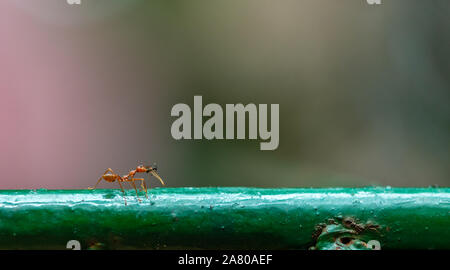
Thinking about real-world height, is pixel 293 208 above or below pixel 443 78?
below

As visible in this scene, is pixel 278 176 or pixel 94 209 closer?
pixel 94 209

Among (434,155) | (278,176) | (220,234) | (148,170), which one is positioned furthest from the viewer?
(434,155)

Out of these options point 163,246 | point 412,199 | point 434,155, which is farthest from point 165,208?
point 434,155

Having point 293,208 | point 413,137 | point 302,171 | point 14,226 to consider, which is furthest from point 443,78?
point 14,226

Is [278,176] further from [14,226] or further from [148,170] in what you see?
[14,226]

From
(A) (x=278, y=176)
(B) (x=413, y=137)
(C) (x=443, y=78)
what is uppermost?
(C) (x=443, y=78)

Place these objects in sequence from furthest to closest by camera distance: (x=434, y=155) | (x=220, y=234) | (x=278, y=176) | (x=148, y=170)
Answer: (x=434, y=155) < (x=278, y=176) < (x=148, y=170) < (x=220, y=234)
